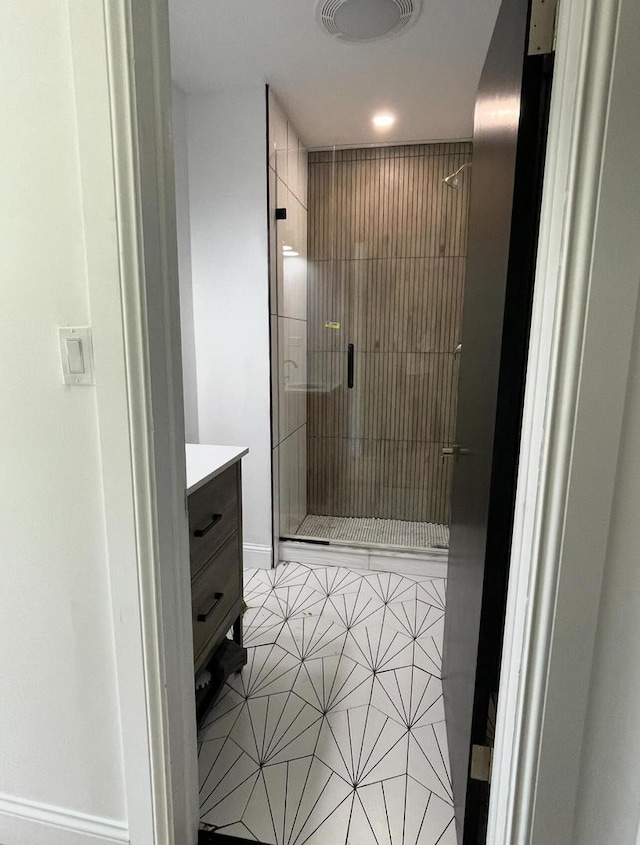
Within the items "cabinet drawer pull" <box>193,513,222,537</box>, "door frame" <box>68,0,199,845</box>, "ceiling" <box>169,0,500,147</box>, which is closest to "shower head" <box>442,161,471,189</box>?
"ceiling" <box>169,0,500,147</box>

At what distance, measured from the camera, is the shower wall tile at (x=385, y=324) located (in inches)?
120

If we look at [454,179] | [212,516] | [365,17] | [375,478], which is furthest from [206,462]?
[454,179]

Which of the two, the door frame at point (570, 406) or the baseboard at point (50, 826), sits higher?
the door frame at point (570, 406)

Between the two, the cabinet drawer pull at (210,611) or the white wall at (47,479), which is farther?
the cabinet drawer pull at (210,611)

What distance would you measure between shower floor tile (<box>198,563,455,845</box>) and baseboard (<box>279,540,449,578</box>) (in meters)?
0.31

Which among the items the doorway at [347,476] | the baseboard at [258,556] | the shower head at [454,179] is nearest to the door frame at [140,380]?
the doorway at [347,476]

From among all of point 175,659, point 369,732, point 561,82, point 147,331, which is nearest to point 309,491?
point 369,732

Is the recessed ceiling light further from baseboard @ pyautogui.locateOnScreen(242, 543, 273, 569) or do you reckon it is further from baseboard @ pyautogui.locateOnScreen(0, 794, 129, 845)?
baseboard @ pyautogui.locateOnScreen(0, 794, 129, 845)

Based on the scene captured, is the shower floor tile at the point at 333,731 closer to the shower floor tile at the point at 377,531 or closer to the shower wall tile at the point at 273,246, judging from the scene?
the shower floor tile at the point at 377,531

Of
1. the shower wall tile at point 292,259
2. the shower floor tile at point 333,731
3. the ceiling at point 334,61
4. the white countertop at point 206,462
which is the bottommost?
the shower floor tile at point 333,731

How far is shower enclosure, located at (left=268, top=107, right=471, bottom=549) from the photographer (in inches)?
119

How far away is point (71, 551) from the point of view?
3.47ft

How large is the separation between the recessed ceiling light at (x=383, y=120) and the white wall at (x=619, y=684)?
94.3 inches

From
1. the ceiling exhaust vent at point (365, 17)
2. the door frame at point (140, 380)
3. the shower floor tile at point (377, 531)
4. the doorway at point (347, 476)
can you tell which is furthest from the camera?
the shower floor tile at point (377, 531)
